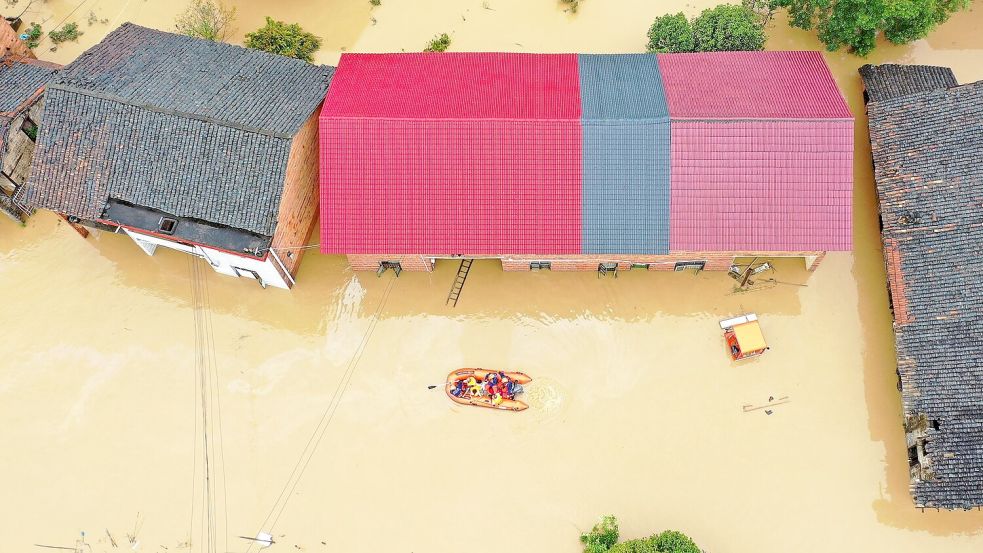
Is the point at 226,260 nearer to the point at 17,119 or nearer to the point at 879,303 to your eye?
the point at 17,119

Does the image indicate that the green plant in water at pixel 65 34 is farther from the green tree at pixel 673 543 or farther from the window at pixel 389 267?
the green tree at pixel 673 543

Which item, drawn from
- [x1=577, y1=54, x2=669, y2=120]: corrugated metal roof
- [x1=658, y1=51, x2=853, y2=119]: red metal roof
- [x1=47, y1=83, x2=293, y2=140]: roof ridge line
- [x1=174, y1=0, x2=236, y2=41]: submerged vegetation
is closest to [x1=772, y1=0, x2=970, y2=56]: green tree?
[x1=658, y1=51, x2=853, y2=119]: red metal roof

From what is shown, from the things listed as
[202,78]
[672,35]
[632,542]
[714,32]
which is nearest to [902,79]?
[714,32]

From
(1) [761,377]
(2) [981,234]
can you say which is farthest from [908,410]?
(2) [981,234]

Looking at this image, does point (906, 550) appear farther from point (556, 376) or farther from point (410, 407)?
point (410, 407)

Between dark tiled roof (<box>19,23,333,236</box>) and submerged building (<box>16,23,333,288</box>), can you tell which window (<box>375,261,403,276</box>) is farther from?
dark tiled roof (<box>19,23,333,236</box>)
